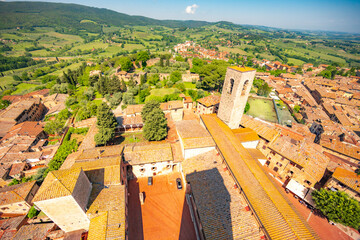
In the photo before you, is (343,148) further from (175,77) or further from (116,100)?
(116,100)

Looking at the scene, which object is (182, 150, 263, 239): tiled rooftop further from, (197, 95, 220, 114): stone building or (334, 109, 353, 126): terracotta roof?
(334, 109, 353, 126): terracotta roof

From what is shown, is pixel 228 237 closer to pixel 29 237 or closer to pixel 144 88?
pixel 29 237

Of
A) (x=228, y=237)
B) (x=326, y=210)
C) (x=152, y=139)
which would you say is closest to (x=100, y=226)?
(x=228, y=237)

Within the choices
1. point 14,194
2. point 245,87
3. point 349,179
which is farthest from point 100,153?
point 349,179

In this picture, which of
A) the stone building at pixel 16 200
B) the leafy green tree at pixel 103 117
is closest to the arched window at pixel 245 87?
the leafy green tree at pixel 103 117

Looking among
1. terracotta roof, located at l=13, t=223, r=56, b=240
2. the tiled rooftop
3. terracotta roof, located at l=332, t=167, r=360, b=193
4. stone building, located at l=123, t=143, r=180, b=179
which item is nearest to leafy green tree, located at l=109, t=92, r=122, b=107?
stone building, located at l=123, t=143, r=180, b=179
